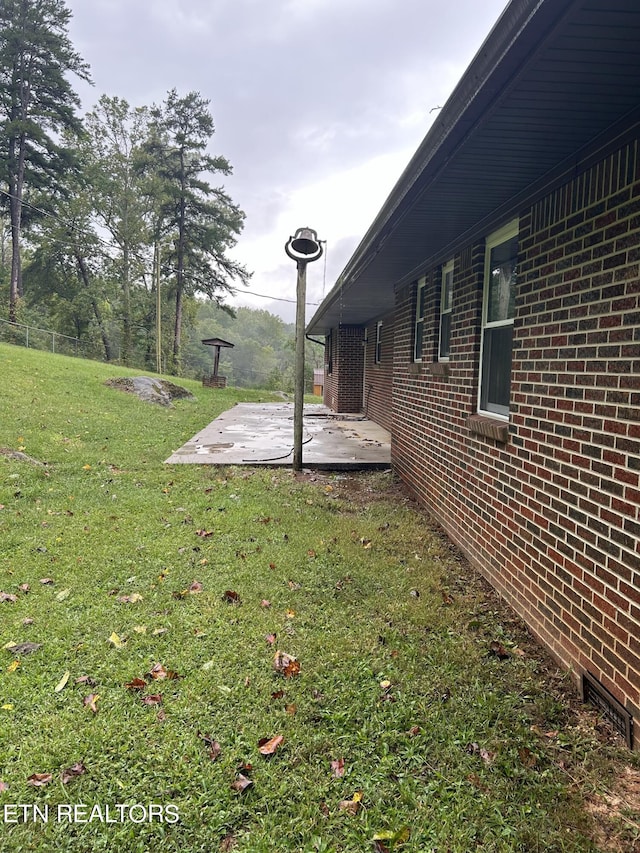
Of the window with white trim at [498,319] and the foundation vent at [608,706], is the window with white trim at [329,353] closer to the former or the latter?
the window with white trim at [498,319]

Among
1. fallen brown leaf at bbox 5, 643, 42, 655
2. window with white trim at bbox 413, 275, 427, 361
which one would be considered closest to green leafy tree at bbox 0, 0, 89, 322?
window with white trim at bbox 413, 275, 427, 361

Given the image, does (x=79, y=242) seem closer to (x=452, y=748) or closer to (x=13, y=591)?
(x=13, y=591)

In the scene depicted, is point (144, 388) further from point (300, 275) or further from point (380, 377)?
point (300, 275)

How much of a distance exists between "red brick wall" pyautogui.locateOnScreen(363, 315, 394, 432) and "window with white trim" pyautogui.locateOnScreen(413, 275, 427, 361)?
3600mm

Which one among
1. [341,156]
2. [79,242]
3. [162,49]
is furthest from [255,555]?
Answer: [79,242]

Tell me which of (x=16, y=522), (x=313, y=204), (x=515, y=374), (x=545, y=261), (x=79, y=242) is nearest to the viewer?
(x=545, y=261)

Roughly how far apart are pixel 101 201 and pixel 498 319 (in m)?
30.7

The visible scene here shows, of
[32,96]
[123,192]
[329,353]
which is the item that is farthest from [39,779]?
[123,192]

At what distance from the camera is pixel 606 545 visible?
2213 mm

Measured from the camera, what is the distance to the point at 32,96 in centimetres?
2303

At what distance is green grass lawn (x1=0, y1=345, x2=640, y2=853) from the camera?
1.63m

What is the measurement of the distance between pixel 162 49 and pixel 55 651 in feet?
47.0

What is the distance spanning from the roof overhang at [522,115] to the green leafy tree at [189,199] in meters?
26.5

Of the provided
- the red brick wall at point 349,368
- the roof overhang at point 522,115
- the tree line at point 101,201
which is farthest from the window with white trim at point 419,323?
the tree line at point 101,201
